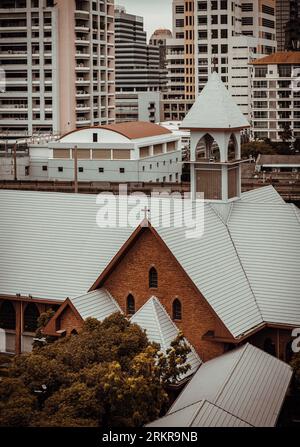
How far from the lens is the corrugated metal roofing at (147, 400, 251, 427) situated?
71.6 feet

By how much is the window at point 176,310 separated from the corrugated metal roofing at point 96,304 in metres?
1.97

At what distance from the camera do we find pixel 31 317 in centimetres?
3544

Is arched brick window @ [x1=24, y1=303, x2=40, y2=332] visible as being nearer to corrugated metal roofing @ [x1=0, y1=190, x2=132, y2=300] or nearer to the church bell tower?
corrugated metal roofing @ [x1=0, y1=190, x2=132, y2=300]

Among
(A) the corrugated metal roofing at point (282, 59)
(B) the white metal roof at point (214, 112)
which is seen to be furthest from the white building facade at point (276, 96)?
(B) the white metal roof at point (214, 112)

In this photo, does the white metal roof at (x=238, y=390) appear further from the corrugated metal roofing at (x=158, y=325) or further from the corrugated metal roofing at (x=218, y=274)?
the corrugated metal roofing at (x=218, y=274)

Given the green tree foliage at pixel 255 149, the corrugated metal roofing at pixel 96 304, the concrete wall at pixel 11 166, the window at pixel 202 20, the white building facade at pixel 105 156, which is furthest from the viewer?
the window at pixel 202 20

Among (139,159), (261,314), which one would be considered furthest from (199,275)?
(139,159)

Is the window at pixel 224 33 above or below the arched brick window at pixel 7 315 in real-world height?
above

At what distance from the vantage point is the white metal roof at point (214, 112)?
121 feet

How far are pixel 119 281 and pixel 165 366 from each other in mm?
5949

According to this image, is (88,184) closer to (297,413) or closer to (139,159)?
(139,159)

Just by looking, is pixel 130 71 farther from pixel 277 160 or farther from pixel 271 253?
pixel 271 253

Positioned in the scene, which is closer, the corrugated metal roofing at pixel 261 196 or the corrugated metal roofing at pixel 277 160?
the corrugated metal roofing at pixel 261 196

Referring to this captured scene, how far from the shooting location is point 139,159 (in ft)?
240
